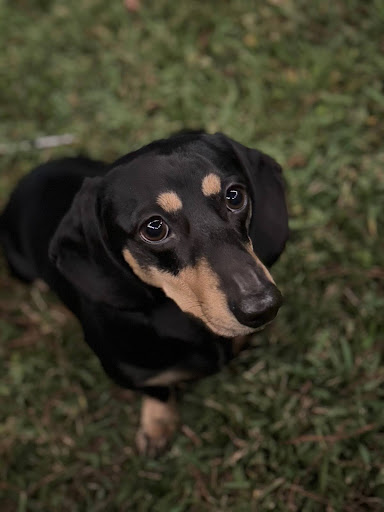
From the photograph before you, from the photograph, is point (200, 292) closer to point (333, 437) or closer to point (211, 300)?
point (211, 300)

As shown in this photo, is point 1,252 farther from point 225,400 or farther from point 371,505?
point 371,505

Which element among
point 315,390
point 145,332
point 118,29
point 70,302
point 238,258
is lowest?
point 315,390

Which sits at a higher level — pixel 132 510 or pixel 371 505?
pixel 371 505

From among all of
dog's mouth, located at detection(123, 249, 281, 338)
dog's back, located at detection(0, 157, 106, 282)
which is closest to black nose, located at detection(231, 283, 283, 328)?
dog's mouth, located at detection(123, 249, 281, 338)

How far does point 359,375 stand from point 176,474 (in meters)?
1.30

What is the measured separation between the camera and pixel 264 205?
2670mm

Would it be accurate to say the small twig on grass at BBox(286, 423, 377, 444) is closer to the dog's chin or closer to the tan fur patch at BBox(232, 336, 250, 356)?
the tan fur patch at BBox(232, 336, 250, 356)

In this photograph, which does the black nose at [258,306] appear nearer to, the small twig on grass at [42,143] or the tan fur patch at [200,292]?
the tan fur patch at [200,292]

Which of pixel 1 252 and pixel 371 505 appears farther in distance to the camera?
pixel 1 252

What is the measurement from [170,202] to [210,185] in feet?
0.62

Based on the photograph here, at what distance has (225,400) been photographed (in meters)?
3.57

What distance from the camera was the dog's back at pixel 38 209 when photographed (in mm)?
3283

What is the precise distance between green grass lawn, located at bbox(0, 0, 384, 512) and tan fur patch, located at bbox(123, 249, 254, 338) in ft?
4.44

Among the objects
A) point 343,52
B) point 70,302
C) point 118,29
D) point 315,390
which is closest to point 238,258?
point 70,302
